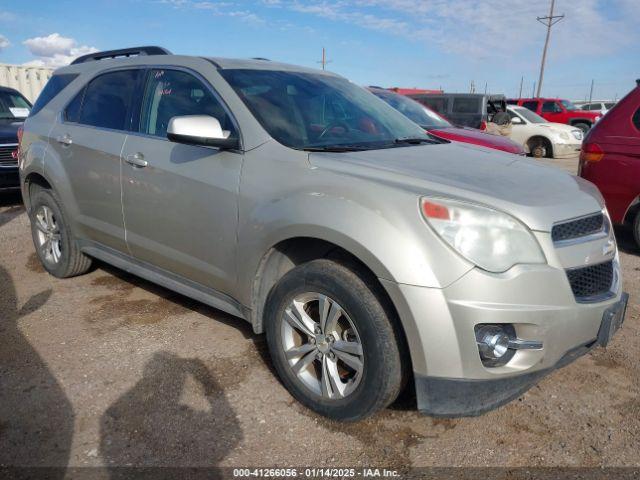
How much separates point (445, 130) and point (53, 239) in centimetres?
494

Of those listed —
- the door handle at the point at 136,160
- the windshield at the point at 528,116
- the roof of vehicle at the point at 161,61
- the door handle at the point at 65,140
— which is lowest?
the windshield at the point at 528,116

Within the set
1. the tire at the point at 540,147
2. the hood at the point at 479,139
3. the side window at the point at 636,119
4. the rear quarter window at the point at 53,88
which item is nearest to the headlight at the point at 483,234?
the rear quarter window at the point at 53,88

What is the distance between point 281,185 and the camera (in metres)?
2.59

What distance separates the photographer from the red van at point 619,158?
16.1ft

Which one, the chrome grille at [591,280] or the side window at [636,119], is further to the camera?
the side window at [636,119]

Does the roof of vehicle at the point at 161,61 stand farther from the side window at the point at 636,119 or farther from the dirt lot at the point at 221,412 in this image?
the side window at the point at 636,119

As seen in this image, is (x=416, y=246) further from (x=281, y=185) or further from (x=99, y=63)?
(x=99, y=63)

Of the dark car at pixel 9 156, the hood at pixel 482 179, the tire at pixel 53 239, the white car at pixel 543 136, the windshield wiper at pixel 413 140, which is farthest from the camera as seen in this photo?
the white car at pixel 543 136

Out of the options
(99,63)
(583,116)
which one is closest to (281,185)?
(99,63)

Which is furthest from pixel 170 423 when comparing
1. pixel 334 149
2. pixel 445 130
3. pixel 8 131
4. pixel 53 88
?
pixel 8 131

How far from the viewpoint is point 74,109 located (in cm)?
407

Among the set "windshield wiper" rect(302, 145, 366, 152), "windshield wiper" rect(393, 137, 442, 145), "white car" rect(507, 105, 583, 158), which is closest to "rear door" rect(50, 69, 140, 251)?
"windshield wiper" rect(302, 145, 366, 152)

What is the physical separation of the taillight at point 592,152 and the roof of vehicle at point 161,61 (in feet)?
9.28

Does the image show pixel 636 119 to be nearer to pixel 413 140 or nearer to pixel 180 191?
pixel 413 140
